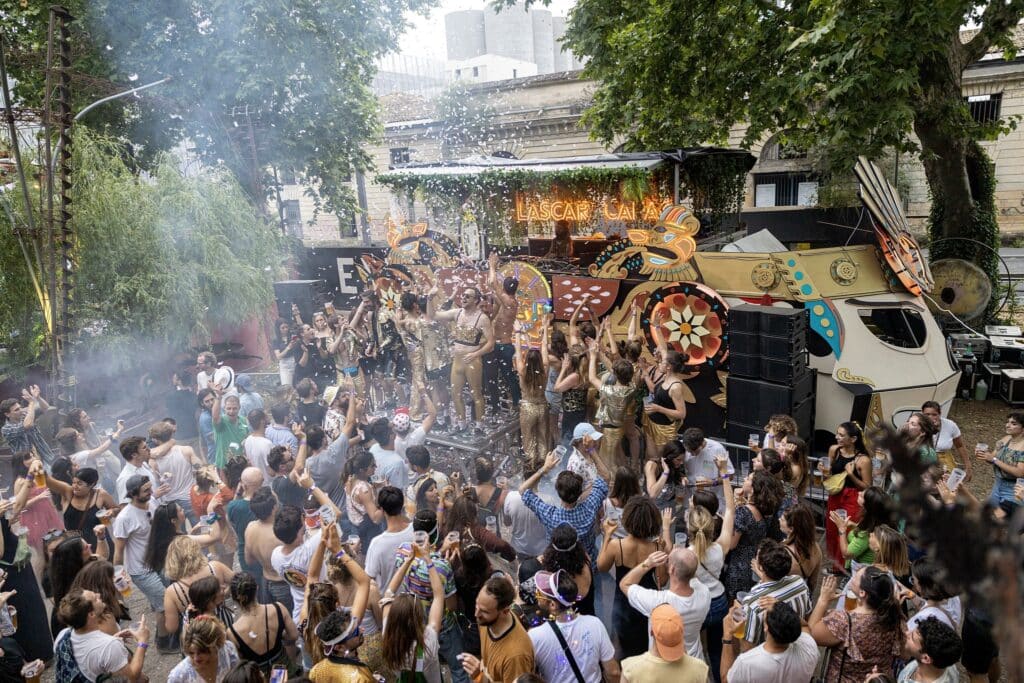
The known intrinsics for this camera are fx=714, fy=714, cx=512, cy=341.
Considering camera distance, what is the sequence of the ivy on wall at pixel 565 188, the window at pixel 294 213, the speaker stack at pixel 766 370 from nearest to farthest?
1. the speaker stack at pixel 766 370
2. the ivy on wall at pixel 565 188
3. the window at pixel 294 213

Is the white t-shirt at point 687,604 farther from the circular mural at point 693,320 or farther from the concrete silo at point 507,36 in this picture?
the concrete silo at point 507,36

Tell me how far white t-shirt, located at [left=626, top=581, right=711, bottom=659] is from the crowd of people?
0.04 ft

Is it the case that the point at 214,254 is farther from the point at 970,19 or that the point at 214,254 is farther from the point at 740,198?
the point at 970,19

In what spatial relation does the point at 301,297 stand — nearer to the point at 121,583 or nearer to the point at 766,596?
the point at 121,583

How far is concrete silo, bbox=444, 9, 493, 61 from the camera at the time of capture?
171 ft

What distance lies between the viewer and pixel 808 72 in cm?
1043

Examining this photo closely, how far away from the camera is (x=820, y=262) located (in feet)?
28.7

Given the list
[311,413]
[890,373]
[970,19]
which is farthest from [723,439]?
[970,19]

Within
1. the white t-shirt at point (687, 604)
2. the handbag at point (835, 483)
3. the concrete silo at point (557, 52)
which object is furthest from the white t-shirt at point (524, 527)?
the concrete silo at point (557, 52)

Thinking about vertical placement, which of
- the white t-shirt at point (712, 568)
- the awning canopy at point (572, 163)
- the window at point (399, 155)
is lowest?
the white t-shirt at point (712, 568)

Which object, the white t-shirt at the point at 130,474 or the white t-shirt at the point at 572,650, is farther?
the white t-shirt at the point at 130,474

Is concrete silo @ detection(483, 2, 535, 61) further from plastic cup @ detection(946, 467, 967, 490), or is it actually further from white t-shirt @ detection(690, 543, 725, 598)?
white t-shirt @ detection(690, 543, 725, 598)

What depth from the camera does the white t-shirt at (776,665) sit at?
3418mm

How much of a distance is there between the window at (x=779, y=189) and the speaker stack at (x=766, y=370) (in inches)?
703
